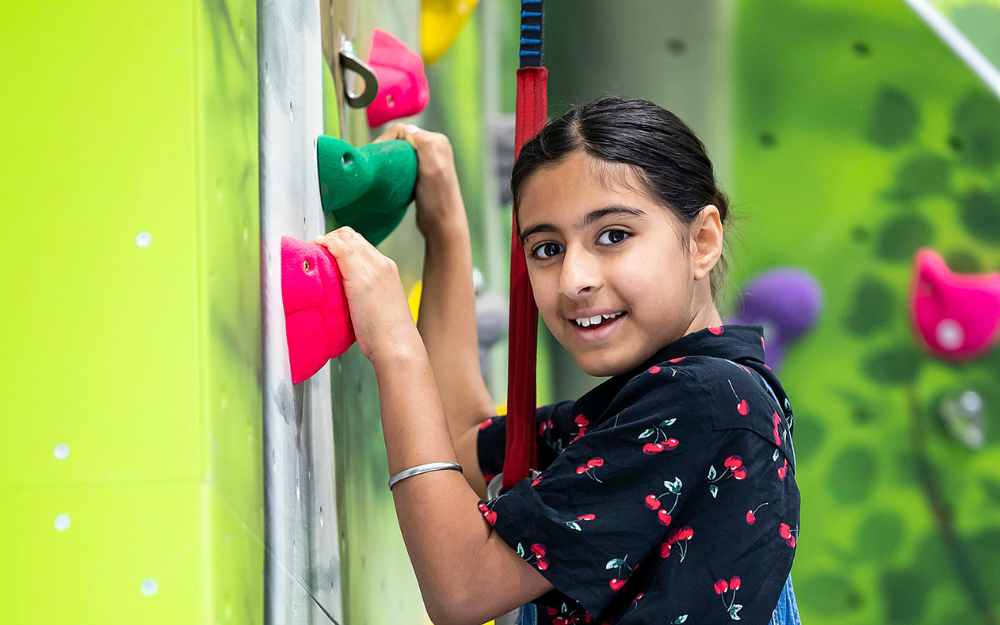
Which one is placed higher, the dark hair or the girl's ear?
the dark hair

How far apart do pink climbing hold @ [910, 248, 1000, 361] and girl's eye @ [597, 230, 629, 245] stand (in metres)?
1.12

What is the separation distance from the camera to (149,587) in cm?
47

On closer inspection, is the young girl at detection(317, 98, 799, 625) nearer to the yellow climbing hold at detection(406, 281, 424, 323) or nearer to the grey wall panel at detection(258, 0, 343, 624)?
the grey wall panel at detection(258, 0, 343, 624)

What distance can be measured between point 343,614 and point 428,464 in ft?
0.71

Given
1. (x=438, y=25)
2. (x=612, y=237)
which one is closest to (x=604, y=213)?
(x=612, y=237)

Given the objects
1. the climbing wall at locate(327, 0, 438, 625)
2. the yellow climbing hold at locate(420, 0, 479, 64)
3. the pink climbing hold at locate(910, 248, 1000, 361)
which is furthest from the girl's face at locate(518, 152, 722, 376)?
the pink climbing hold at locate(910, 248, 1000, 361)

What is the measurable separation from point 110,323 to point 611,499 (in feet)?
1.09

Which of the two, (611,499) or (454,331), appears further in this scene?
(454,331)

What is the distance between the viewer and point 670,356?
0.71 metres

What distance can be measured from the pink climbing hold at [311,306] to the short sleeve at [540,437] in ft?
0.78

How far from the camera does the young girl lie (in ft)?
2.00

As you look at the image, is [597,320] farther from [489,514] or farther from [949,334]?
[949,334]

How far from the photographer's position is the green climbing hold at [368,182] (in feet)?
2.47

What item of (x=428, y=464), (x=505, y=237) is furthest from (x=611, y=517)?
(x=505, y=237)
